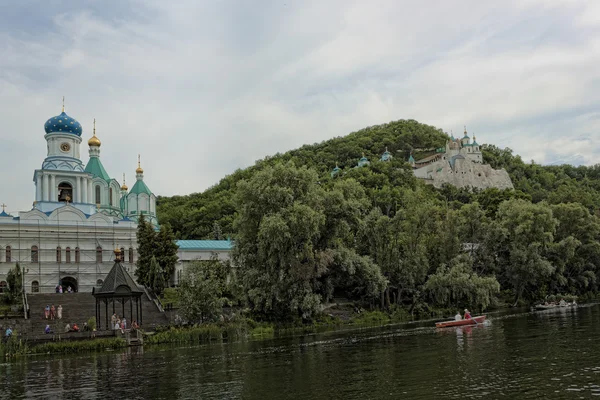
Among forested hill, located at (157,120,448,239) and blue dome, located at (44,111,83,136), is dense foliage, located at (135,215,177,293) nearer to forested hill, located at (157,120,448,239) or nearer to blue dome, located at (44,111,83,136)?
blue dome, located at (44,111,83,136)

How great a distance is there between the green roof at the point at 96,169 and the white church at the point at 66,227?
0.10 m

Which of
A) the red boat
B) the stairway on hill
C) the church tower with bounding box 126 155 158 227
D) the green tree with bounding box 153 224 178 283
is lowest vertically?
the red boat

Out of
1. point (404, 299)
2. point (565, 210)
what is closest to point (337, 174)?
point (565, 210)

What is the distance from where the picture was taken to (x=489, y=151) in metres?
170

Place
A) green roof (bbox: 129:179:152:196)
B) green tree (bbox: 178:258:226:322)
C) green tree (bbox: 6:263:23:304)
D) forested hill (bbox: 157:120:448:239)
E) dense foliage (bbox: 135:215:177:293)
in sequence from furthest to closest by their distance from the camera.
Result: forested hill (bbox: 157:120:448:239) → green roof (bbox: 129:179:152:196) → dense foliage (bbox: 135:215:177:293) → green tree (bbox: 6:263:23:304) → green tree (bbox: 178:258:226:322)

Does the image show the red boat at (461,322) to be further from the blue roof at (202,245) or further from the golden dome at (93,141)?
the golden dome at (93,141)

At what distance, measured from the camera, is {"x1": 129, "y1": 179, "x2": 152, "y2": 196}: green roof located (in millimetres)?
66125

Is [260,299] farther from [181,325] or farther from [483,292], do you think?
[483,292]

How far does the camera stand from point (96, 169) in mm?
63562

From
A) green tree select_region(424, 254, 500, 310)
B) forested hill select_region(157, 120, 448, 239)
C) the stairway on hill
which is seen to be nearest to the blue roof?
forested hill select_region(157, 120, 448, 239)

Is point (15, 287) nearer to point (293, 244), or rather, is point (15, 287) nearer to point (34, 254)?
point (34, 254)

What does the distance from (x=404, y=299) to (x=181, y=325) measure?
73.9 feet

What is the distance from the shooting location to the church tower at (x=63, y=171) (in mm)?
57281

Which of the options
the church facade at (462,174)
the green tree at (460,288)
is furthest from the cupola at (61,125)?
the church facade at (462,174)
